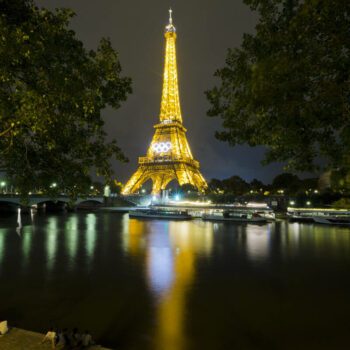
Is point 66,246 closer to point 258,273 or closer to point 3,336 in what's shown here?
point 258,273

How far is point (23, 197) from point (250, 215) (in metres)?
43.2

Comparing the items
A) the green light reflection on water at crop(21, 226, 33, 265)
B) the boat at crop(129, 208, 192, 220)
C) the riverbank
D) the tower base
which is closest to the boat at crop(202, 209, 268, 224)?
the boat at crop(129, 208, 192, 220)

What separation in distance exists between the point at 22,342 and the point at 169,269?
12.4 metres

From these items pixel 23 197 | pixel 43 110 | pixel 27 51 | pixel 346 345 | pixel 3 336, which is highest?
pixel 27 51

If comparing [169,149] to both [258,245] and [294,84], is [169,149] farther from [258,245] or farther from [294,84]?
[294,84]

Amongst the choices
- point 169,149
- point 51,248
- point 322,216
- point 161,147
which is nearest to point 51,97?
point 51,248

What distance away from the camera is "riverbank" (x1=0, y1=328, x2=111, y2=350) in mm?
6277

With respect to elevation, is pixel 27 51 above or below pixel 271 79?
above

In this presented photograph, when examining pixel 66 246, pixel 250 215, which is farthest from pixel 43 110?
pixel 250 215

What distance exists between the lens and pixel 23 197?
9.01 metres

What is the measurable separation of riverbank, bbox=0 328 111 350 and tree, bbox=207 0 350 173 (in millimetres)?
5858

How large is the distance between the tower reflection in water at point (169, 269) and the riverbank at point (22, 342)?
12.4 feet

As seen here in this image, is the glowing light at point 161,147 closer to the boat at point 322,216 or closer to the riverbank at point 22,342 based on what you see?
the boat at point 322,216

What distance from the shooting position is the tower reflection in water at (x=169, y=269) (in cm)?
1032
